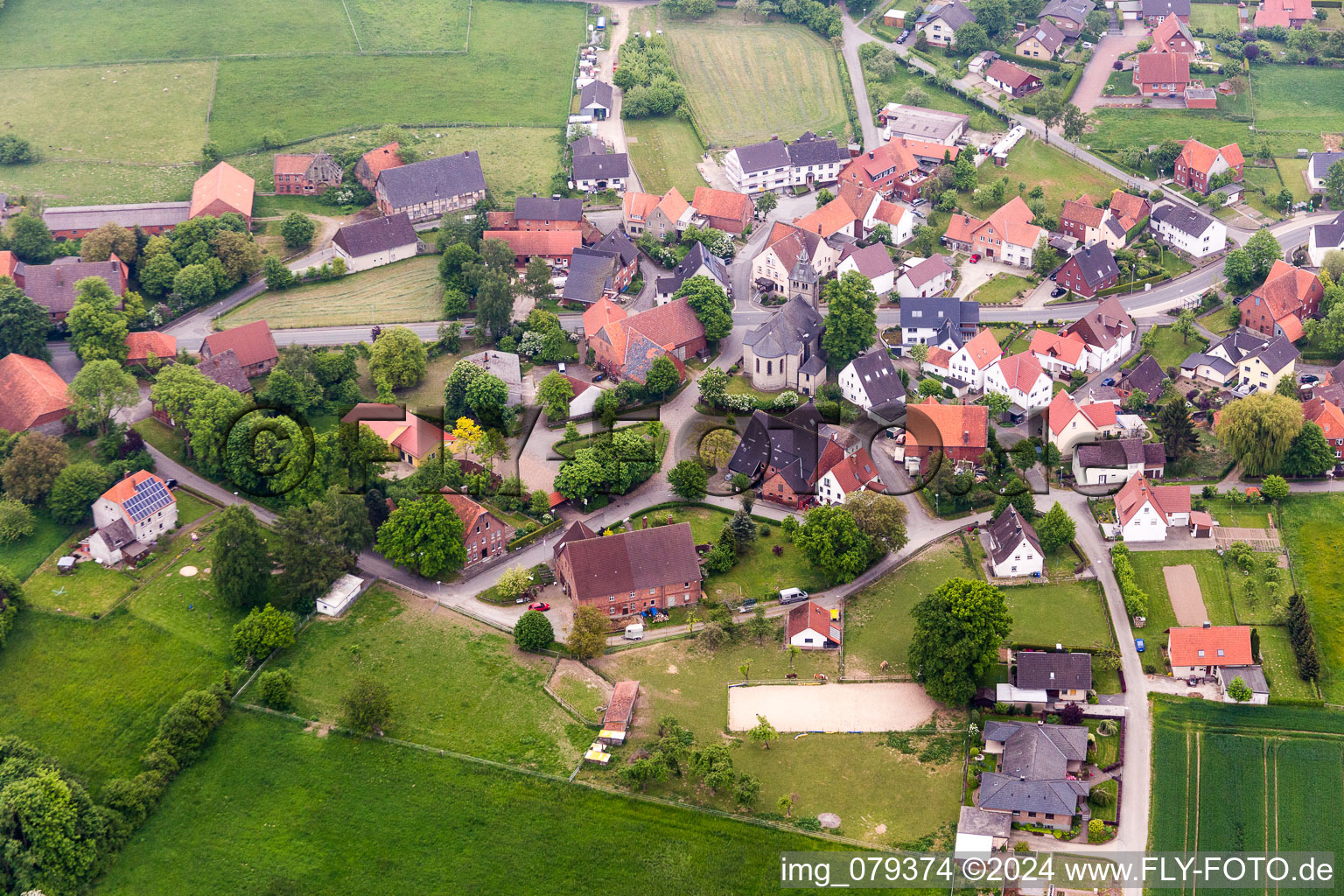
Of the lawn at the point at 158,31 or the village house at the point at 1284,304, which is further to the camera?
the lawn at the point at 158,31

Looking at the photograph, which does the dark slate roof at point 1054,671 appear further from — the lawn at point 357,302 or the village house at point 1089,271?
the lawn at point 357,302

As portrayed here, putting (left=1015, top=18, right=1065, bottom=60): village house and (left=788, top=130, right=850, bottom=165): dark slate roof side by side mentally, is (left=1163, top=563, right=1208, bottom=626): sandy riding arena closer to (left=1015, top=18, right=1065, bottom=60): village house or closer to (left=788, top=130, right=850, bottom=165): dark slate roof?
(left=788, top=130, right=850, bottom=165): dark slate roof

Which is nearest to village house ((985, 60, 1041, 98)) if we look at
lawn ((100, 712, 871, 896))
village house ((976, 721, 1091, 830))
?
village house ((976, 721, 1091, 830))

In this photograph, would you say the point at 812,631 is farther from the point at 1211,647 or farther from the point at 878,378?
the point at 878,378

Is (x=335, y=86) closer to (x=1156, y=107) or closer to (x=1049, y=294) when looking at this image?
(x=1049, y=294)

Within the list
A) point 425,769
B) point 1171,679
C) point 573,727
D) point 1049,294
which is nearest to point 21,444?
point 425,769

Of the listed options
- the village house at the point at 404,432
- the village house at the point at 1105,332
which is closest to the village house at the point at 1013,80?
the village house at the point at 1105,332
